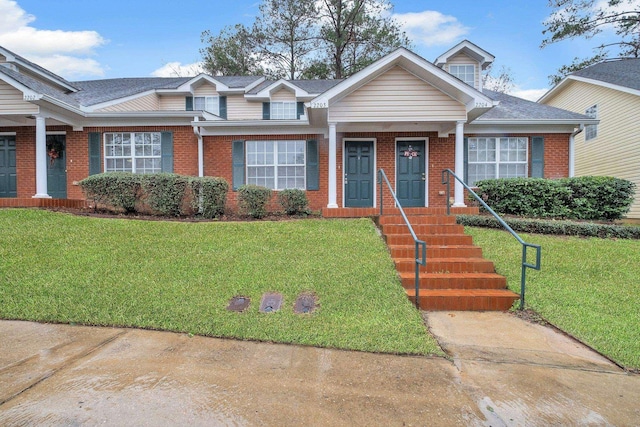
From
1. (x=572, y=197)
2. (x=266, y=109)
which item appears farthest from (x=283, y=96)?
(x=572, y=197)

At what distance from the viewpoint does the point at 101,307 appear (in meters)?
4.25

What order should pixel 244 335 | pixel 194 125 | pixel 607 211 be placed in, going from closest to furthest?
pixel 244 335 < pixel 607 211 < pixel 194 125

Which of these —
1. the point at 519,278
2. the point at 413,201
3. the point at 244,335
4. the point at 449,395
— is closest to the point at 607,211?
the point at 413,201

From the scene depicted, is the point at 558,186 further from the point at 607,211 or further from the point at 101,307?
the point at 101,307

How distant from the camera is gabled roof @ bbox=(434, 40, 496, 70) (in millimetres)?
12445

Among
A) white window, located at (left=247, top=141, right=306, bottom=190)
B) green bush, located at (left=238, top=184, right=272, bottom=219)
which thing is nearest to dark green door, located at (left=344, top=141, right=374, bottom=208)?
white window, located at (left=247, top=141, right=306, bottom=190)

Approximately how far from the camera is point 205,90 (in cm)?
1472

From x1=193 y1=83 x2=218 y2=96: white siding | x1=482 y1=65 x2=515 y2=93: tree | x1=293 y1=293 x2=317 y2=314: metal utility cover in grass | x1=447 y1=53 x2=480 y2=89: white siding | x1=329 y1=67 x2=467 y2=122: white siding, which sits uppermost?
x1=482 y1=65 x2=515 y2=93: tree

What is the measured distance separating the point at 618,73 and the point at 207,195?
17.1m

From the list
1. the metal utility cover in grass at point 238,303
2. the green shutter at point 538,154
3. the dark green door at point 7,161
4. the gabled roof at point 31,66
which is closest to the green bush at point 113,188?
the dark green door at point 7,161

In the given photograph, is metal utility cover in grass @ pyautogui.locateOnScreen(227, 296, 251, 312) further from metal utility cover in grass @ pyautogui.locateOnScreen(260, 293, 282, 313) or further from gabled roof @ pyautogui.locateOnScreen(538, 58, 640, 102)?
gabled roof @ pyautogui.locateOnScreen(538, 58, 640, 102)

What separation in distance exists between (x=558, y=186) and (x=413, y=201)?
12.2 feet

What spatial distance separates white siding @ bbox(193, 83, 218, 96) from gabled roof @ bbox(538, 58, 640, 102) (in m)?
15.6

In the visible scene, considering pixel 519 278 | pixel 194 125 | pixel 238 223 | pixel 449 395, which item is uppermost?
pixel 194 125
